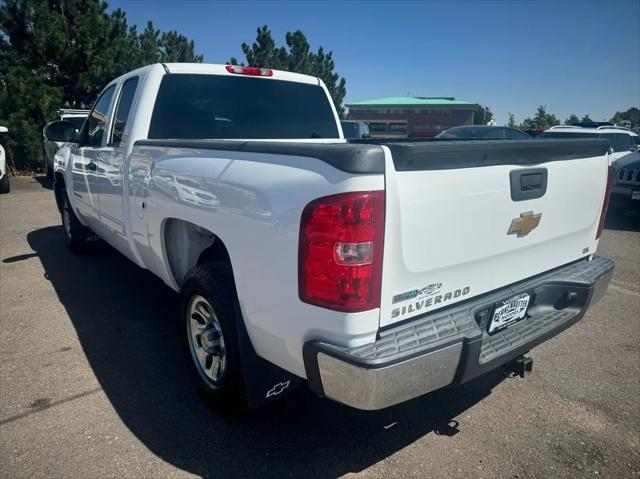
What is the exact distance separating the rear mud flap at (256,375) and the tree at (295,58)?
26802 millimetres

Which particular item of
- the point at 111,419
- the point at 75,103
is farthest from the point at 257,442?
the point at 75,103

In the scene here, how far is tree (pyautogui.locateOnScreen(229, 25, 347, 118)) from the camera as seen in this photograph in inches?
1173

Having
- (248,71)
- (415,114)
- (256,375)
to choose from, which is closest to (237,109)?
(248,71)

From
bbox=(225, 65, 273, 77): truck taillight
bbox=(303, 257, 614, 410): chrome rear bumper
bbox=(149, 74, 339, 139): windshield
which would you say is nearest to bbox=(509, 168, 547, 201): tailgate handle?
bbox=(303, 257, 614, 410): chrome rear bumper

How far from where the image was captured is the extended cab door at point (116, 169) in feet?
11.6

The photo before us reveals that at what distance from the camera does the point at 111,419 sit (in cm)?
263

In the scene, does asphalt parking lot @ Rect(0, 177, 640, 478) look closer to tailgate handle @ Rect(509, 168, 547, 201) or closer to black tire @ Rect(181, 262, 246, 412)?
black tire @ Rect(181, 262, 246, 412)

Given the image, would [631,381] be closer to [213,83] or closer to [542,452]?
[542,452]

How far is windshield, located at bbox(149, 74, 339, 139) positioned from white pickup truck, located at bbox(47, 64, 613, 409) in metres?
0.11

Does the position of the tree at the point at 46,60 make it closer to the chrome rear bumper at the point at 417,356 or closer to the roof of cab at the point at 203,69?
the roof of cab at the point at 203,69

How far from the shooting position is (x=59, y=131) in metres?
4.97

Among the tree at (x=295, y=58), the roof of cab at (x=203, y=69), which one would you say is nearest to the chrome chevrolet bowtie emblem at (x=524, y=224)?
the roof of cab at (x=203, y=69)

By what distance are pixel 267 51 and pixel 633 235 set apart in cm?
2658

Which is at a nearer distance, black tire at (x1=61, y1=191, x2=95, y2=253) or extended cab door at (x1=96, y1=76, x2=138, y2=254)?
extended cab door at (x1=96, y1=76, x2=138, y2=254)
